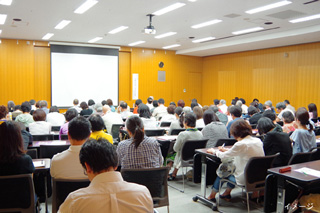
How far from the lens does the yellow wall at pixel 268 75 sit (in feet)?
37.5

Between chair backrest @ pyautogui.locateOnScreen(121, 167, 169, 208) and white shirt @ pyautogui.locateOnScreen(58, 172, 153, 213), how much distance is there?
112 cm

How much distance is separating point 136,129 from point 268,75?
37.5 feet

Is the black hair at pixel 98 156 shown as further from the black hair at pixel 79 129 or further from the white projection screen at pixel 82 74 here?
the white projection screen at pixel 82 74

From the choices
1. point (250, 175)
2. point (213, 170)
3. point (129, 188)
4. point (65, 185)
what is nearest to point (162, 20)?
point (213, 170)

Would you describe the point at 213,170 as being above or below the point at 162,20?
below

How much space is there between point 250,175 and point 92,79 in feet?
36.0

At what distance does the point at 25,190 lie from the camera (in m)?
2.39

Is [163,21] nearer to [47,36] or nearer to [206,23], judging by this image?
[206,23]

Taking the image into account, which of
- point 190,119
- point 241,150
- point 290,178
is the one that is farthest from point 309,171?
point 190,119

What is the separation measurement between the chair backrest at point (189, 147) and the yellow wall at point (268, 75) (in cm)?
894


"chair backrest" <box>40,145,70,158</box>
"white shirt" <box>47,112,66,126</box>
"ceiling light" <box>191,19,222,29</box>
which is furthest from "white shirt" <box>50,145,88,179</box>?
"ceiling light" <box>191,19,222,29</box>

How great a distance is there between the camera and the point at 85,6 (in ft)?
23.6

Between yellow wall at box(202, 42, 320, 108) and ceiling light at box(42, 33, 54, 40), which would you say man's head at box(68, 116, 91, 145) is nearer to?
ceiling light at box(42, 33, 54, 40)

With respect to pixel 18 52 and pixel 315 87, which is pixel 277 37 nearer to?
pixel 315 87
